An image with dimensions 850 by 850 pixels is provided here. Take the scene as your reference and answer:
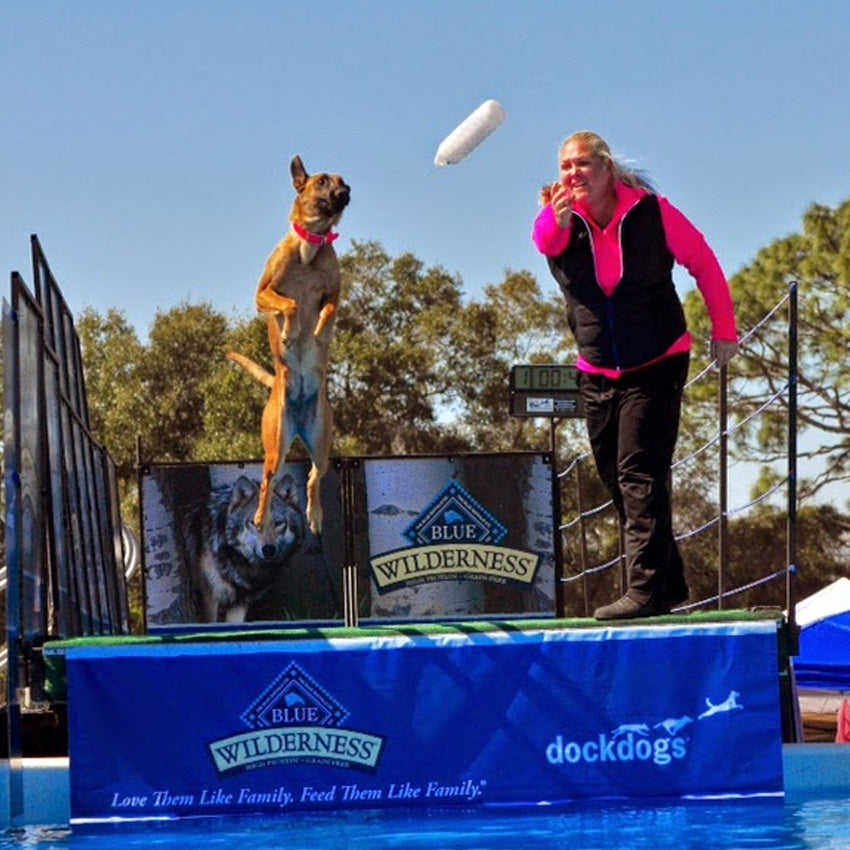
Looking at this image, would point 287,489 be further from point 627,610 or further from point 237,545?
point 627,610

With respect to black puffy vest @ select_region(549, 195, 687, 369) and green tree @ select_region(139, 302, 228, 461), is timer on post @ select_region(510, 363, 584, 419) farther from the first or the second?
green tree @ select_region(139, 302, 228, 461)

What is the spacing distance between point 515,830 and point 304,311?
5951mm

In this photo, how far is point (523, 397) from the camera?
13008mm

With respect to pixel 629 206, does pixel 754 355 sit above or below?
above

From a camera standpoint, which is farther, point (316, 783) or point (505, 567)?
point (505, 567)

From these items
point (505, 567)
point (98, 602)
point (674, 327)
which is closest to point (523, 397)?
point (505, 567)

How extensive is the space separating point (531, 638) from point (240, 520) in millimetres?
8382

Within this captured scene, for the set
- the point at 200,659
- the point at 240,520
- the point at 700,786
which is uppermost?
the point at 240,520

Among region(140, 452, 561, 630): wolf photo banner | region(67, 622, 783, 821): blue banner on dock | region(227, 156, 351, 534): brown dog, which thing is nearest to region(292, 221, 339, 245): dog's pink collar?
region(227, 156, 351, 534): brown dog

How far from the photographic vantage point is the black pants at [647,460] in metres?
5.42

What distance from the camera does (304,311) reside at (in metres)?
10.4

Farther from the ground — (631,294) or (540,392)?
(540,392)

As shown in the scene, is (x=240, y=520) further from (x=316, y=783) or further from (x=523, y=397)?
(x=316, y=783)

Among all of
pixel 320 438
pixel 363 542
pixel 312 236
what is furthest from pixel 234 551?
pixel 312 236
